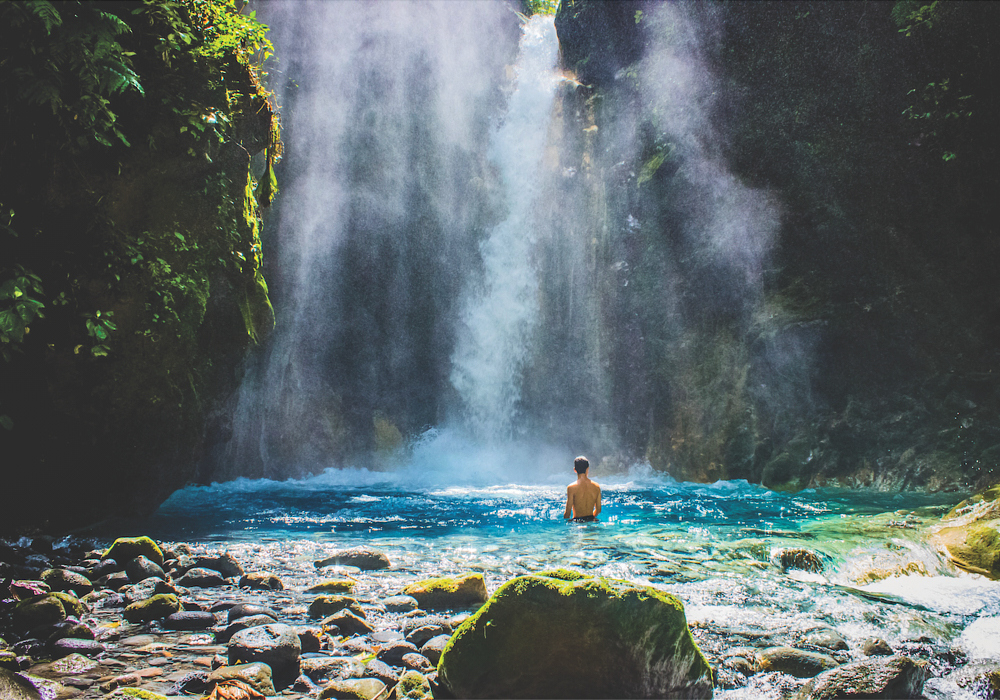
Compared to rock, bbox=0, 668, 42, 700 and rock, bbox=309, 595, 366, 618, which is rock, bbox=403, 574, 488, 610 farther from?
rock, bbox=0, 668, 42, 700

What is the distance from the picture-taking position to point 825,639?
424cm

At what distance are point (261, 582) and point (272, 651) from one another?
236cm

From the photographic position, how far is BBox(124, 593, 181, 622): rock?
14.2 feet

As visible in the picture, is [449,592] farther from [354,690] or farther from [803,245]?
[803,245]

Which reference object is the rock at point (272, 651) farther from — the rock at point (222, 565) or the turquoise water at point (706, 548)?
the rock at point (222, 565)

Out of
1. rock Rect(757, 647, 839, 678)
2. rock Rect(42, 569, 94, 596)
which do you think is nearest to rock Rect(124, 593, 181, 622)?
rock Rect(42, 569, 94, 596)

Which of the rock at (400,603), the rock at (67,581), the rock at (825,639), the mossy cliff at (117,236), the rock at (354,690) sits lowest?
the rock at (825,639)

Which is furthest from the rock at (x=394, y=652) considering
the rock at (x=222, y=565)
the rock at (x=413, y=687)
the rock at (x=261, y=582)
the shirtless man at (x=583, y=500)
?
the shirtless man at (x=583, y=500)

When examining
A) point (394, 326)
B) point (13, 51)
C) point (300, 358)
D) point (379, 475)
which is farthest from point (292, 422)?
point (13, 51)

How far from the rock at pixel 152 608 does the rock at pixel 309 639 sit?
1.24 m

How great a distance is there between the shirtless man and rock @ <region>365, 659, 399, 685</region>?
5466mm

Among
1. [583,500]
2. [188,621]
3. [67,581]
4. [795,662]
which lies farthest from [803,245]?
[67,581]

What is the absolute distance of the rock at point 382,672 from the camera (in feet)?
11.1

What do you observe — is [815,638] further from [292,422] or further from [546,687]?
[292,422]
